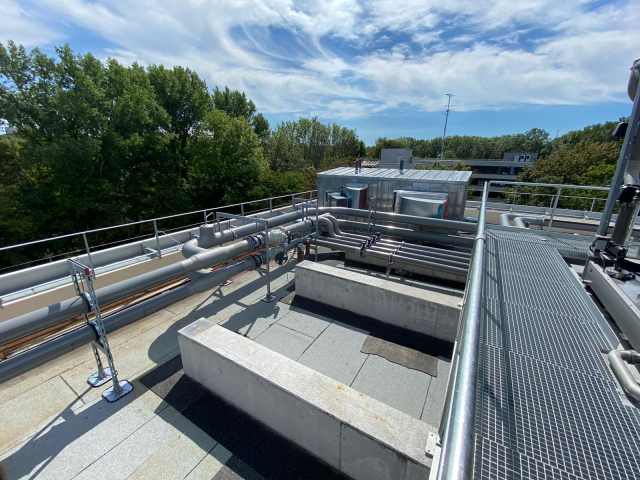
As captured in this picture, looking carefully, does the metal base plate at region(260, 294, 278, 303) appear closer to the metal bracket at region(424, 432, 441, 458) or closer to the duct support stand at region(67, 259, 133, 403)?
the duct support stand at region(67, 259, 133, 403)

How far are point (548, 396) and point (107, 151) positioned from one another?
2280 centimetres

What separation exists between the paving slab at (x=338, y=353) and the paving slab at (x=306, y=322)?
167 mm

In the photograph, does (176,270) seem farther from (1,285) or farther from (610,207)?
(610,207)

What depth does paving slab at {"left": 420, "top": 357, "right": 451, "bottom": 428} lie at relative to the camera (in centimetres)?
425

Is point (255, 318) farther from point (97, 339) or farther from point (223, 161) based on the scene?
point (223, 161)

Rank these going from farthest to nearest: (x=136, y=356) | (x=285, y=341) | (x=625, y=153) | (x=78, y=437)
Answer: (x=285, y=341)
(x=136, y=356)
(x=78, y=437)
(x=625, y=153)

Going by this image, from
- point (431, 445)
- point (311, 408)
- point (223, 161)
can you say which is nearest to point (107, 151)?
point (223, 161)

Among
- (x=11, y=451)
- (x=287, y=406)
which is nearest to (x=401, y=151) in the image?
(x=287, y=406)

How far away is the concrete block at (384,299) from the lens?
595 centimetres

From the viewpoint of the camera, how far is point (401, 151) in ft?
64.7

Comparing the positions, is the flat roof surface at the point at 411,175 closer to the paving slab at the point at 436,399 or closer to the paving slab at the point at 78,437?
the paving slab at the point at 436,399

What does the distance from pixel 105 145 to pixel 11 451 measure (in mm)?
18818

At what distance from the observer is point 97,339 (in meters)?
4.43

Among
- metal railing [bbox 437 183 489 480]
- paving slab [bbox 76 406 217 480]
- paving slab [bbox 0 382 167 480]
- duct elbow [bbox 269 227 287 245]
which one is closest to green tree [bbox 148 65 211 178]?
duct elbow [bbox 269 227 287 245]
